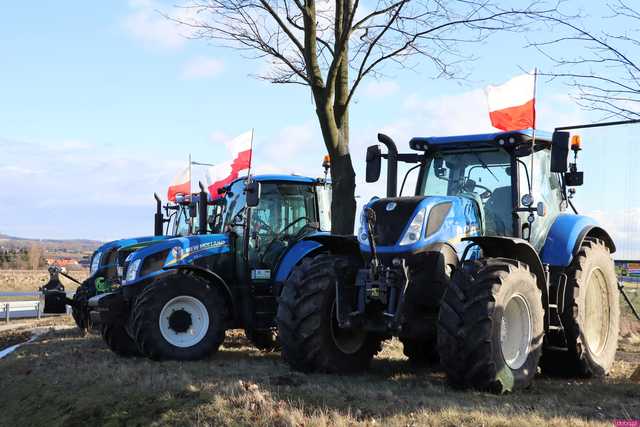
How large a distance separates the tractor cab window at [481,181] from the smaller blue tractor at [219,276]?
2.72 meters

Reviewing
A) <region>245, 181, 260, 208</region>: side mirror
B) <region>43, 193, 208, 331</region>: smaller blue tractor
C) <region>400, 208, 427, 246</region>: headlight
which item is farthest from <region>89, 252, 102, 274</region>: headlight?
<region>400, 208, 427, 246</region>: headlight

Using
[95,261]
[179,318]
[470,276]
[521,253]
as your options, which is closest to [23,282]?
[95,261]

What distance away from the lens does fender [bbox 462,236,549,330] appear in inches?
333

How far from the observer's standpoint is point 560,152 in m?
8.52

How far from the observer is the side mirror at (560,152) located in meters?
8.50

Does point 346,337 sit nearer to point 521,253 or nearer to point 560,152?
point 521,253

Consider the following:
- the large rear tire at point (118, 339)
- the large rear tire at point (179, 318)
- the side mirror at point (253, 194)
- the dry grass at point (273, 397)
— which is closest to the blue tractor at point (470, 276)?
the dry grass at point (273, 397)

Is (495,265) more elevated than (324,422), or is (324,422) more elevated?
(495,265)

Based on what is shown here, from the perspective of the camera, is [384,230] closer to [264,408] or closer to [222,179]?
[264,408]

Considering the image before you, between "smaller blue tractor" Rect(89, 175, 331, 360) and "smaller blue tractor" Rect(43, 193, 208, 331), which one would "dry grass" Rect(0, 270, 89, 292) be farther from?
"smaller blue tractor" Rect(89, 175, 331, 360)

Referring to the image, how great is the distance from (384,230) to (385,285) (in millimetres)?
655

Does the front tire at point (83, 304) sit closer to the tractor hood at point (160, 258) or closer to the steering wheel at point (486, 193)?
the tractor hood at point (160, 258)

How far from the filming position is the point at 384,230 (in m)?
8.60

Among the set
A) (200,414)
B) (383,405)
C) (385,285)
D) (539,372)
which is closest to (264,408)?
(200,414)
